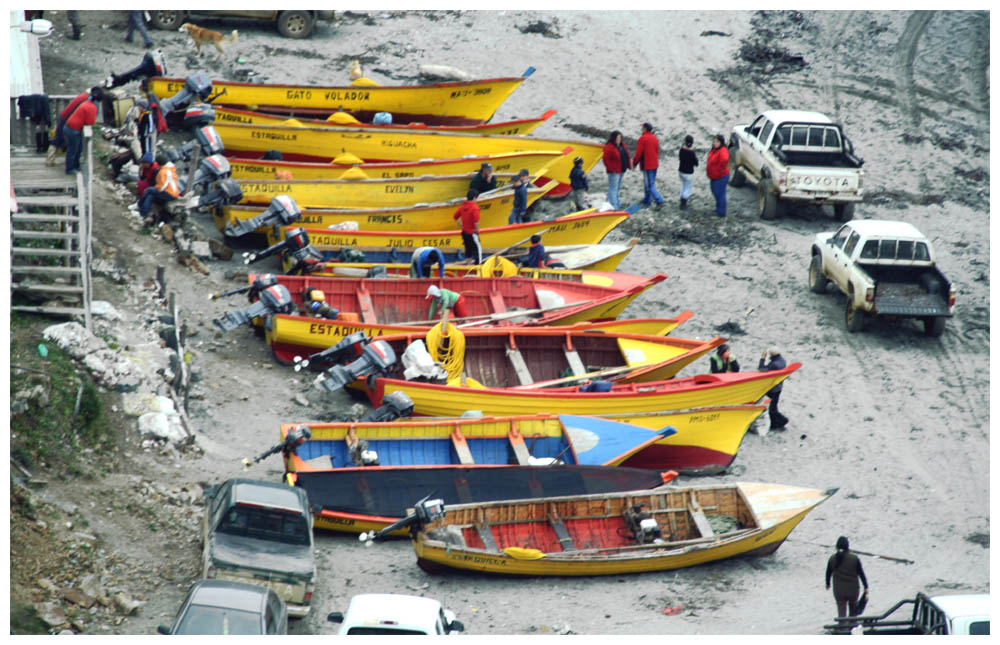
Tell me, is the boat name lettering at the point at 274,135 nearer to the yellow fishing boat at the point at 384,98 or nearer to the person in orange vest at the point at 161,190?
the yellow fishing boat at the point at 384,98

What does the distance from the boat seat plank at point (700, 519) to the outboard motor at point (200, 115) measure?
11559mm

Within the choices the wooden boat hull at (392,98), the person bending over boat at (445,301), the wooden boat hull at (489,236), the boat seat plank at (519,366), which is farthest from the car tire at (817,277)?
the wooden boat hull at (392,98)

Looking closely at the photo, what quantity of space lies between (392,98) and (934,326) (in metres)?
11.5

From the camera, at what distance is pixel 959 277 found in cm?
2450

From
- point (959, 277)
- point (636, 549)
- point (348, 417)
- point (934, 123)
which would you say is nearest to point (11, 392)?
point (348, 417)

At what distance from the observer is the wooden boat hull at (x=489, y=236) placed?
22.6 meters

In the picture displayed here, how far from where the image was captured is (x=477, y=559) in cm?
1543

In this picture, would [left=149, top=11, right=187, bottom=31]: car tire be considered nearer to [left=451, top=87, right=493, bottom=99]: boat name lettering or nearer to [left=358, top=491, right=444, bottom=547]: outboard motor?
[left=451, top=87, right=493, bottom=99]: boat name lettering

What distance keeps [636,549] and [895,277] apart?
29.5ft

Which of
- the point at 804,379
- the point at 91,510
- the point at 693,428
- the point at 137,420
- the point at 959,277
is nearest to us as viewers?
the point at 91,510

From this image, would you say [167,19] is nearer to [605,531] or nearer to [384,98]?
[384,98]

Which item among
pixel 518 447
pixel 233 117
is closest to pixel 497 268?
pixel 518 447

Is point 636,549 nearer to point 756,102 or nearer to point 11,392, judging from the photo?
point 11,392

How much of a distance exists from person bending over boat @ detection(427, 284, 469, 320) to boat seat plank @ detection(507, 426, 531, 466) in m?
2.76
